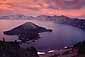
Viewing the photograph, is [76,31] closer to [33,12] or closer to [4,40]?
[33,12]

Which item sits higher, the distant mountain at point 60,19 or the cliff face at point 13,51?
the distant mountain at point 60,19

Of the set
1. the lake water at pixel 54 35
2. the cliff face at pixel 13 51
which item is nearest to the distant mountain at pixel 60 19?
the lake water at pixel 54 35

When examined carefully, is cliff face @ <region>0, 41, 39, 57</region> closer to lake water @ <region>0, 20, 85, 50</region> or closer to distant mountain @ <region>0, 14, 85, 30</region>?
lake water @ <region>0, 20, 85, 50</region>

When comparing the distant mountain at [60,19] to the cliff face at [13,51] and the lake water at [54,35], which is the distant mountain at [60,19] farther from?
the cliff face at [13,51]

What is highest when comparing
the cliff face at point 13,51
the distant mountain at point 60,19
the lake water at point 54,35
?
the distant mountain at point 60,19

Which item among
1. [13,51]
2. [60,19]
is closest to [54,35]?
[60,19]

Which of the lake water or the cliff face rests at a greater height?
the lake water

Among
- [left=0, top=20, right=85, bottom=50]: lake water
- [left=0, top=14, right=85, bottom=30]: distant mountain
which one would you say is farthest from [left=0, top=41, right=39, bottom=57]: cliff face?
[left=0, top=14, right=85, bottom=30]: distant mountain
